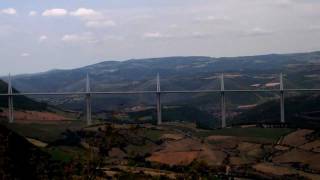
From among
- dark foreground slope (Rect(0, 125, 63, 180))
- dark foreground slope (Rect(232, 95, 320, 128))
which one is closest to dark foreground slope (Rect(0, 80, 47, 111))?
dark foreground slope (Rect(232, 95, 320, 128))

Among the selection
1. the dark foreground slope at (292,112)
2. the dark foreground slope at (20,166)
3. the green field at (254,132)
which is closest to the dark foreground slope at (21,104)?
the green field at (254,132)

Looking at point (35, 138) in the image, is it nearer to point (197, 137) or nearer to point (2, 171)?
point (197, 137)

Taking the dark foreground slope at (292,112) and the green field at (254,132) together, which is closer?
the green field at (254,132)

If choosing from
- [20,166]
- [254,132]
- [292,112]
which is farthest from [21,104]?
[20,166]

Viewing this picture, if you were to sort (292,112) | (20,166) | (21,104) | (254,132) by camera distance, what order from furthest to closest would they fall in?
(292,112) → (21,104) → (254,132) → (20,166)

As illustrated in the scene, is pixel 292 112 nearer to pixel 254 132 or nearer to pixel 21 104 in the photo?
pixel 254 132

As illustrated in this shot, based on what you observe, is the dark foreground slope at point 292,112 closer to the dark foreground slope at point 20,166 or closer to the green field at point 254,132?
the green field at point 254,132

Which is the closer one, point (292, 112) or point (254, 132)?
point (254, 132)

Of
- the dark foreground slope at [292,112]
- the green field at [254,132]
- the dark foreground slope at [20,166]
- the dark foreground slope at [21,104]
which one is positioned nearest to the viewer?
the dark foreground slope at [20,166]
